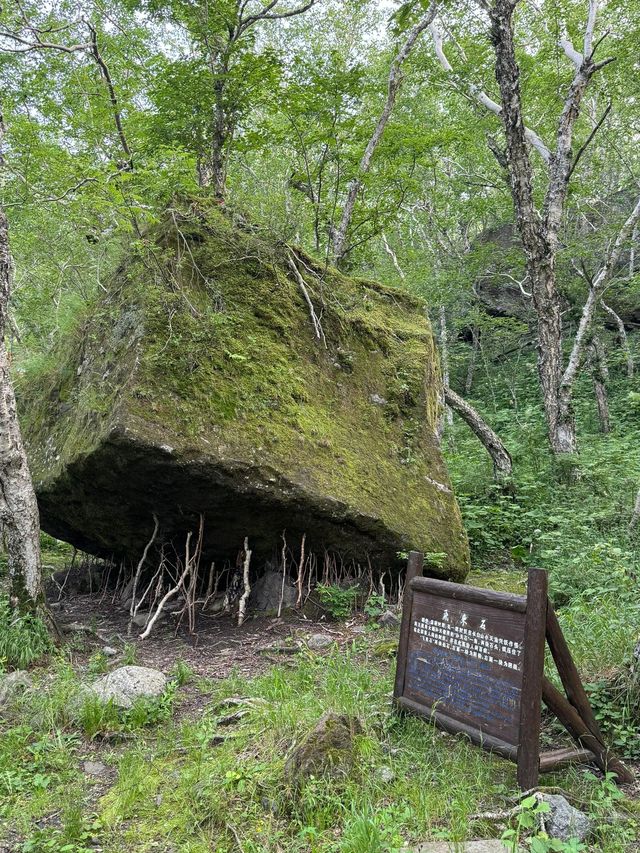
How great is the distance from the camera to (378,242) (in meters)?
18.8

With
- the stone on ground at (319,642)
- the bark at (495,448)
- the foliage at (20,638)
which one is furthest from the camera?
the bark at (495,448)

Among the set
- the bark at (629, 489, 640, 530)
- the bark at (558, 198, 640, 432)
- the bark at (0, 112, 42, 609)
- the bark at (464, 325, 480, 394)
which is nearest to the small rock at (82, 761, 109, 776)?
the bark at (0, 112, 42, 609)

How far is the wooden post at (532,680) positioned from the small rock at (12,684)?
10.4ft

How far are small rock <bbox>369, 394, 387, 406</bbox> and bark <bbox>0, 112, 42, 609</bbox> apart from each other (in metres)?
3.57

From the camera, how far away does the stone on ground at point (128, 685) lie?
11.8ft

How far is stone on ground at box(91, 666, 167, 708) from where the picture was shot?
11.8 ft

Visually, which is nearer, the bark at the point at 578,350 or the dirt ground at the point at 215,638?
the dirt ground at the point at 215,638

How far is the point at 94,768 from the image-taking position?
10.0ft

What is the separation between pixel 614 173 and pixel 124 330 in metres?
20.5

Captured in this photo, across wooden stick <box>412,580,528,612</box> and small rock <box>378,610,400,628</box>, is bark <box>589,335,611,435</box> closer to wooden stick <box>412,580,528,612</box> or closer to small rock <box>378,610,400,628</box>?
small rock <box>378,610,400,628</box>

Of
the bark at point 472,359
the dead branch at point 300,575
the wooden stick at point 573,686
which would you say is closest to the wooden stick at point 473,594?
the wooden stick at point 573,686

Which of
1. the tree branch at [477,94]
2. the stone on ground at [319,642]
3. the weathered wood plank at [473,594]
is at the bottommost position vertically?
the stone on ground at [319,642]

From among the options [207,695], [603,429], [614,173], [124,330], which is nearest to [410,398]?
[124,330]

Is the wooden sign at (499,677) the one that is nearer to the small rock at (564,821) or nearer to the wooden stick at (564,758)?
the wooden stick at (564,758)
